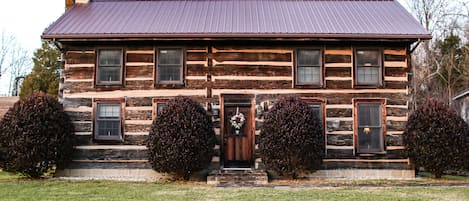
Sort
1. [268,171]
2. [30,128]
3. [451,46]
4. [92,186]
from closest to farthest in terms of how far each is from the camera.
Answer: [92,186] < [30,128] < [268,171] < [451,46]

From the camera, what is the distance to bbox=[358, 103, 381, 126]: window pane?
44.0 ft

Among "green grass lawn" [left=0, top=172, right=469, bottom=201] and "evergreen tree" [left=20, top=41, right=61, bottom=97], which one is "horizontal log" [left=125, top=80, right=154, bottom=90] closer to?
"green grass lawn" [left=0, top=172, right=469, bottom=201]

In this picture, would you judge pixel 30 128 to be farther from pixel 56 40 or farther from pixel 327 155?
pixel 327 155

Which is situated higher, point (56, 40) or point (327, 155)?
point (56, 40)

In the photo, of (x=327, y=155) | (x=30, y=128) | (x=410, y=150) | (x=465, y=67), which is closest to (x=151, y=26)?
(x=30, y=128)

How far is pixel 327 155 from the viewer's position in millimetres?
13289

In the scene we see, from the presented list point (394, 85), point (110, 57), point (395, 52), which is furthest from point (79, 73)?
point (395, 52)

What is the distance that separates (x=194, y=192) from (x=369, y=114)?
625 centimetres

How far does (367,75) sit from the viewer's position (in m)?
13.6

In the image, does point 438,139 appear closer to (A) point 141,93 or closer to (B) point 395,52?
(B) point 395,52

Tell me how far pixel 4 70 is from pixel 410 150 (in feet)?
118

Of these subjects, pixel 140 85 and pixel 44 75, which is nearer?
pixel 140 85

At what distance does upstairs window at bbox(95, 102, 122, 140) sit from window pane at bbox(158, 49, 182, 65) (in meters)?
1.92

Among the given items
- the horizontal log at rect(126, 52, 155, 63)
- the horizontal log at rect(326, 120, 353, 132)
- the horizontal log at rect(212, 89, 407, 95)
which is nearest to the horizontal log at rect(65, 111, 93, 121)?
the horizontal log at rect(126, 52, 155, 63)
